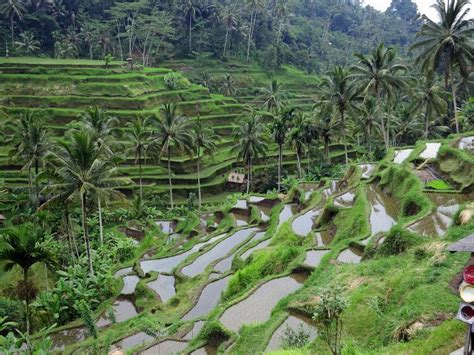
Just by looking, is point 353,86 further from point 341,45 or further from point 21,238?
point 341,45

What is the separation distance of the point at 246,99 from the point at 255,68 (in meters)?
13.5

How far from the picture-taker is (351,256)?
63.2ft

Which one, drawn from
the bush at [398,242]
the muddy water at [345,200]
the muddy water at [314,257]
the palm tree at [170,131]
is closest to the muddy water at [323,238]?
the muddy water at [314,257]

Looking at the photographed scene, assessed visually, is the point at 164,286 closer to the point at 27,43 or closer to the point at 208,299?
the point at 208,299

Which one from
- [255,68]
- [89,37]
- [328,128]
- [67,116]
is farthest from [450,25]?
[89,37]

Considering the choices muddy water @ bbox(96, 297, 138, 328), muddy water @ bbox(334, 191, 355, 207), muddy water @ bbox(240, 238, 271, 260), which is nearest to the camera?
muddy water @ bbox(96, 297, 138, 328)

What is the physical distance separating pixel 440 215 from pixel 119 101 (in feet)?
157

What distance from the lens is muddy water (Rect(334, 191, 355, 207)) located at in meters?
27.6

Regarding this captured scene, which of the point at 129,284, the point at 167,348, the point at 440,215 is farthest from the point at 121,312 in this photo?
the point at 440,215

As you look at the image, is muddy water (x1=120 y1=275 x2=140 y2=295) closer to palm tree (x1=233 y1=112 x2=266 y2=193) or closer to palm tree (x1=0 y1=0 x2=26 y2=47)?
palm tree (x1=233 y1=112 x2=266 y2=193)

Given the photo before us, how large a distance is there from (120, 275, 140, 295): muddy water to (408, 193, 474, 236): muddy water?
1493cm

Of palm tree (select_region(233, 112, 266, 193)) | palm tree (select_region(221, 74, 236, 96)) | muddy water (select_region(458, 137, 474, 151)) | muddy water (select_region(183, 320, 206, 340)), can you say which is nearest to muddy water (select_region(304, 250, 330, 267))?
muddy water (select_region(183, 320, 206, 340))

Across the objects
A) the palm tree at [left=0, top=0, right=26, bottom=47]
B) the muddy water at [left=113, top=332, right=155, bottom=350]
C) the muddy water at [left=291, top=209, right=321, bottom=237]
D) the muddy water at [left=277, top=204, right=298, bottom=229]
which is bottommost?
the muddy water at [left=277, top=204, right=298, bottom=229]

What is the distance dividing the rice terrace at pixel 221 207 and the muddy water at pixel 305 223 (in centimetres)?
20
